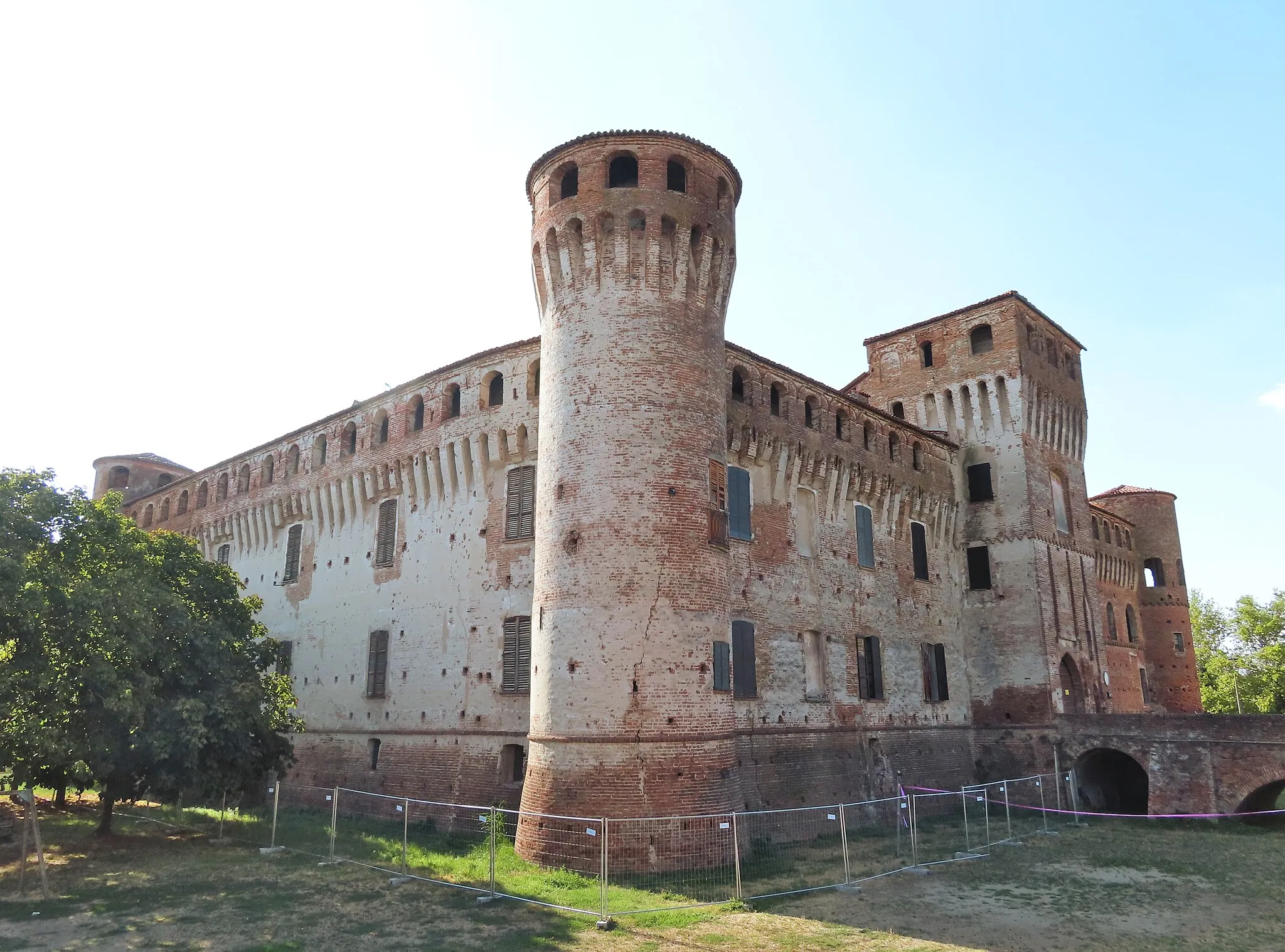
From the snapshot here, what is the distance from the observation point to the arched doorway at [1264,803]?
2264 centimetres

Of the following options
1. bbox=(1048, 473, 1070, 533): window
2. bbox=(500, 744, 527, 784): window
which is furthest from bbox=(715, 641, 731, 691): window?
bbox=(1048, 473, 1070, 533): window

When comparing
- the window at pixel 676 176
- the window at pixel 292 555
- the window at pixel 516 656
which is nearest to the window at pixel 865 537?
the window at pixel 516 656

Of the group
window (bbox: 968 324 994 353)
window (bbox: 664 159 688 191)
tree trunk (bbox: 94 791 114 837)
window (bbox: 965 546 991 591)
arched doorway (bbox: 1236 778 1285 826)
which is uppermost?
window (bbox: 968 324 994 353)

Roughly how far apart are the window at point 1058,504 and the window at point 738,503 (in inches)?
516

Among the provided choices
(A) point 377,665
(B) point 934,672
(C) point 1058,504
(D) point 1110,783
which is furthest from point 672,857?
(C) point 1058,504

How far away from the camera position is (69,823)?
21.3m

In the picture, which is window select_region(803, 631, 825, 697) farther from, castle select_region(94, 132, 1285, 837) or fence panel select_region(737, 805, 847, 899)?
fence panel select_region(737, 805, 847, 899)

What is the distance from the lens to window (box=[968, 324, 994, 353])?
2959 centimetres

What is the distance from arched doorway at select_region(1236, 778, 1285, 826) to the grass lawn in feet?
18.4

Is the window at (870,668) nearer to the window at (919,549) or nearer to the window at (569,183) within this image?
the window at (919,549)

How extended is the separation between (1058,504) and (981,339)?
20.4 feet

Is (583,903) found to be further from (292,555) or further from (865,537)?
(292,555)

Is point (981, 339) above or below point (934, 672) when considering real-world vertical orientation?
above

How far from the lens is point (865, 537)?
83.1 feet
